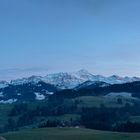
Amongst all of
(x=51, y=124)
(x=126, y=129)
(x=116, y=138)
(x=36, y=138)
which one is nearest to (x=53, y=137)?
(x=36, y=138)

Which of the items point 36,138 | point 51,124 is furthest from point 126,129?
point 36,138

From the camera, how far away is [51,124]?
199m

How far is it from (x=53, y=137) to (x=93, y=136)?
40.9 ft

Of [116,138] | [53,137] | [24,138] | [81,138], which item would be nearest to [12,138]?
[24,138]

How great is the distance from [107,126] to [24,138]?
73.3 meters

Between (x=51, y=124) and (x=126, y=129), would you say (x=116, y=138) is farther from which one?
(x=51, y=124)

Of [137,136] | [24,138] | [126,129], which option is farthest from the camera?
[126,129]

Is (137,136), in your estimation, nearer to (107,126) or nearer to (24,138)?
(24,138)

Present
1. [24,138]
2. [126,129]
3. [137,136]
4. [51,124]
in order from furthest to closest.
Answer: [51,124]
[126,129]
[24,138]
[137,136]

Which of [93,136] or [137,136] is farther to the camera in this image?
[93,136]

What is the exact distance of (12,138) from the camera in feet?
442

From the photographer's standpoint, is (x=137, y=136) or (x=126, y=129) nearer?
(x=137, y=136)

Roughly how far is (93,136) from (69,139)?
1061 centimetres

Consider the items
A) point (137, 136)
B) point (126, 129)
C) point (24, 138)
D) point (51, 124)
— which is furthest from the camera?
point (51, 124)
